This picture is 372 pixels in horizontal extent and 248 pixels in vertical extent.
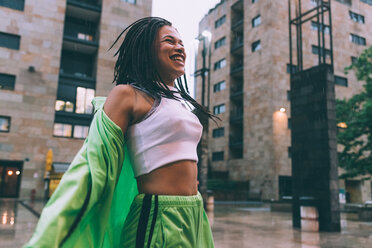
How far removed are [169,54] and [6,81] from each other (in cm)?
2549

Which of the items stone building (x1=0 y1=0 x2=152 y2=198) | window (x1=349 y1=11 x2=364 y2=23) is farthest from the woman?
window (x1=349 y1=11 x2=364 y2=23)

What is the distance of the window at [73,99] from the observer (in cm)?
2550

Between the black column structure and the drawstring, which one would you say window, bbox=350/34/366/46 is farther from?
the drawstring

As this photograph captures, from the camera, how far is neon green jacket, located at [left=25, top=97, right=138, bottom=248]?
105 centimetres

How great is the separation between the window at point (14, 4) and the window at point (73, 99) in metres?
6.46

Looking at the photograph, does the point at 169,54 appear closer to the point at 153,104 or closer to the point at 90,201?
the point at 153,104

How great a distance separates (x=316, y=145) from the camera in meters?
10.9

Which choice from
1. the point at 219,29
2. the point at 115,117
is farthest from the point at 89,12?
the point at 115,117

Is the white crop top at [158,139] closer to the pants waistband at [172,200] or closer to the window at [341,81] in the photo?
the pants waistband at [172,200]

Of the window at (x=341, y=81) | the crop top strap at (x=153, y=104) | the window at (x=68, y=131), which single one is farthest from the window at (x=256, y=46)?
the crop top strap at (x=153, y=104)

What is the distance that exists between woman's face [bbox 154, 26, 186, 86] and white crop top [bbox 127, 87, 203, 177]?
10.7 inches

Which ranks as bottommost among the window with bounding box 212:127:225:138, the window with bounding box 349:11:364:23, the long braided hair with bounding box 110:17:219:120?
the long braided hair with bounding box 110:17:219:120

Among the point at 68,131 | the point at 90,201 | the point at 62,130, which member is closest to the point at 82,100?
the point at 68,131

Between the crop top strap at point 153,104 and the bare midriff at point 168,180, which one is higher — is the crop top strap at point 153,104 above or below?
above
